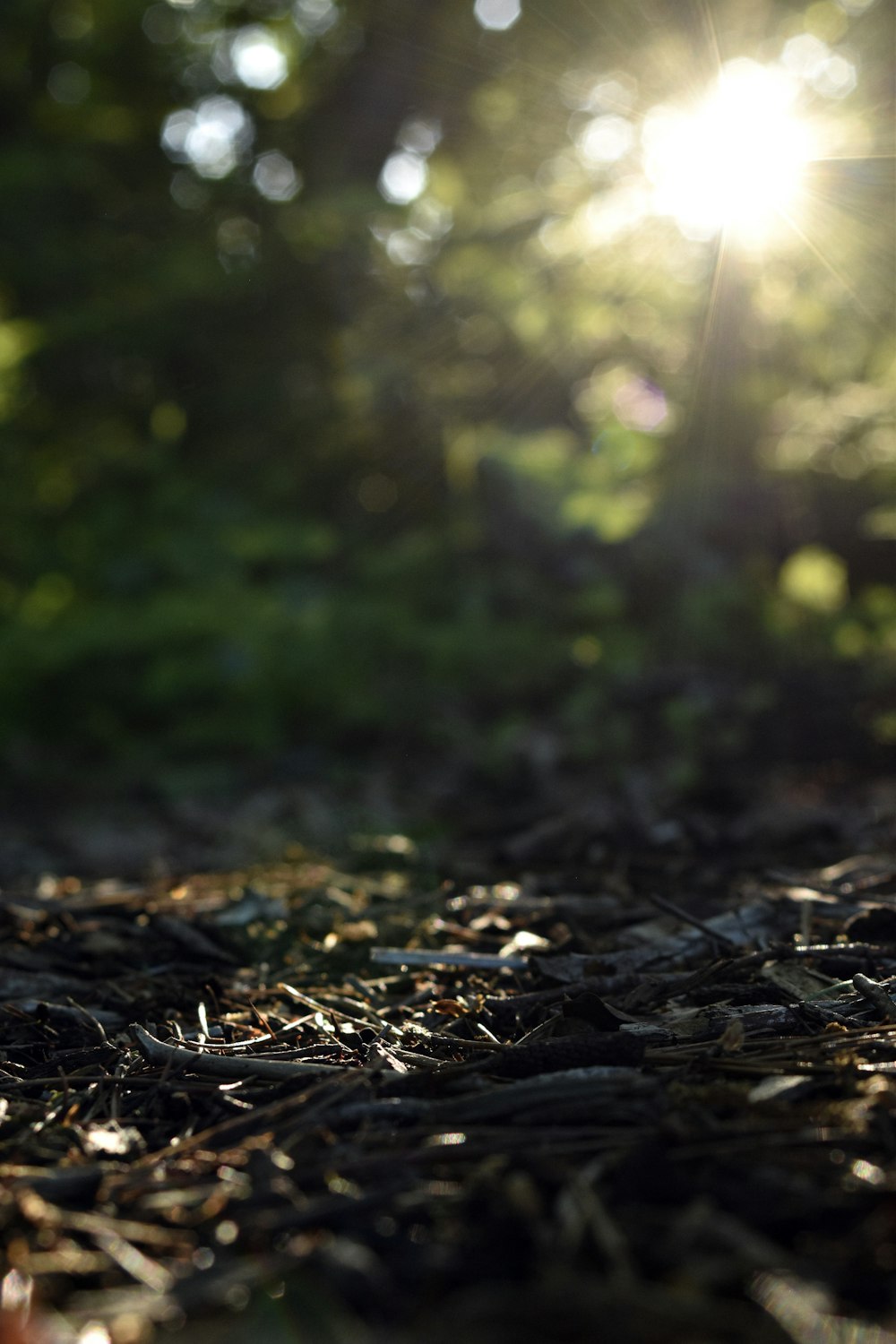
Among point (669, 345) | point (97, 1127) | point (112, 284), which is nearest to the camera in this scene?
point (97, 1127)

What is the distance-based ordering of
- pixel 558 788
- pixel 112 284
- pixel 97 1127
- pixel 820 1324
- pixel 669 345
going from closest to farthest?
pixel 820 1324 → pixel 97 1127 → pixel 558 788 → pixel 669 345 → pixel 112 284

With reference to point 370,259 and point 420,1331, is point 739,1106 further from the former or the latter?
point 370,259

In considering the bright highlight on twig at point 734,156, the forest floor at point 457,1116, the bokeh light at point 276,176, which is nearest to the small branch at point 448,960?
the forest floor at point 457,1116

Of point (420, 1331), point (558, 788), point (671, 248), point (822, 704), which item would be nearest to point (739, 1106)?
point (420, 1331)

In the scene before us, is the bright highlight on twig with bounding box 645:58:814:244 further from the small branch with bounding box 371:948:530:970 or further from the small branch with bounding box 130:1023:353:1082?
the small branch with bounding box 130:1023:353:1082

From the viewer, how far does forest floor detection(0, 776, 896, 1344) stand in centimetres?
110

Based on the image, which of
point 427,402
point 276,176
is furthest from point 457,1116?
point 276,176

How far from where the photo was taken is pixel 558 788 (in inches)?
188

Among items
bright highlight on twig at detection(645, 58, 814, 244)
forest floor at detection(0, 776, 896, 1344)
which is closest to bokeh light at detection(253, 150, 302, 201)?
bright highlight on twig at detection(645, 58, 814, 244)

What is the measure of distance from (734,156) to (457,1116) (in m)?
5.48

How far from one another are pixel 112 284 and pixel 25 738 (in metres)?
3.05

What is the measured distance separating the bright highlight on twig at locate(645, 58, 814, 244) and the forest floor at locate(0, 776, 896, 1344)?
3.93 metres

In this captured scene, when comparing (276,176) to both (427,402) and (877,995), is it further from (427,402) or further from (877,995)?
(877,995)

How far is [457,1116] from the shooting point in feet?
4.93
